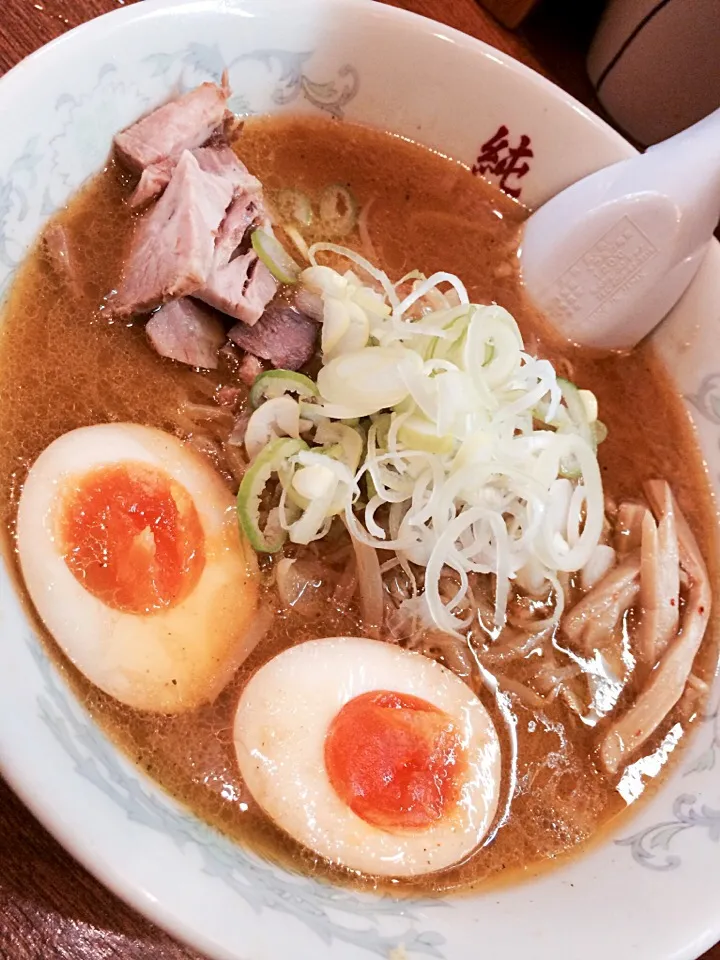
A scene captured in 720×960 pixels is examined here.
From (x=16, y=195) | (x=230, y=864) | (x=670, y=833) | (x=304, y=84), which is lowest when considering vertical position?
(x=670, y=833)

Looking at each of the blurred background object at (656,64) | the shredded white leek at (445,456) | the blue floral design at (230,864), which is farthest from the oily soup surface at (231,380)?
the blurred background object at (656,64)

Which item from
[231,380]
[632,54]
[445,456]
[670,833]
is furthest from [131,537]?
[632,54]

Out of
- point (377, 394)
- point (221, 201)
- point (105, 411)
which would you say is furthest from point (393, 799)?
point (221, 201)

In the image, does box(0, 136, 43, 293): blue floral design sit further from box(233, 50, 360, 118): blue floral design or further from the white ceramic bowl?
box(233, 50, 360, 118): blue floral design

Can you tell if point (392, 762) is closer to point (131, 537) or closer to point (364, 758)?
point (364, 758)

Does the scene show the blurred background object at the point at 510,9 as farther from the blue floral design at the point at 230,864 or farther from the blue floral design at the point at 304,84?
the blue floral design at the point at 230,864

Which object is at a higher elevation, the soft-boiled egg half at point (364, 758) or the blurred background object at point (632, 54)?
the blurred background object at point (632, 54)

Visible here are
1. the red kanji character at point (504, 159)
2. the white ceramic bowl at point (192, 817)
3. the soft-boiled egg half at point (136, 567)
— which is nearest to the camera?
the white ceramic bowl at point (192, 817)
